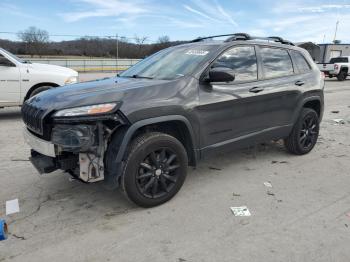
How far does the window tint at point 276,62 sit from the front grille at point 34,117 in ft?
9.78

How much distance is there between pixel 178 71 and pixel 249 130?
1.27 metres

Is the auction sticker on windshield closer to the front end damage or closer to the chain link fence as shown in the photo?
the front end damage

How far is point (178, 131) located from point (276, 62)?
79.2 inches

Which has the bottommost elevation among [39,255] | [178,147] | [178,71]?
[39,255]

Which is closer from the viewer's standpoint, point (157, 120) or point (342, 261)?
point (342, 261)

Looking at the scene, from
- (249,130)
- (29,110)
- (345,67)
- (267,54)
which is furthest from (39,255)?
(345,67)

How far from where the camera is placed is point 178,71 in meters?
4.32

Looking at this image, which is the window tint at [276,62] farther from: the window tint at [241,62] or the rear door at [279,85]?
the window tint at [241,62]

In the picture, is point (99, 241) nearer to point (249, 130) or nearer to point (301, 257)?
point (301, 257)

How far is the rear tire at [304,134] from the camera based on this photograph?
5.59 meters

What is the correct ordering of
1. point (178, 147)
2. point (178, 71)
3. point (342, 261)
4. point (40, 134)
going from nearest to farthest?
point (342, 261)
point (40, 134)
point (178, 147)
point (178, 71)

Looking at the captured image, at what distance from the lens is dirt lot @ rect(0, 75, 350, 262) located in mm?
3092

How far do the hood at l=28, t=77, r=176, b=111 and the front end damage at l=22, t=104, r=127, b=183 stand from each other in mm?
161

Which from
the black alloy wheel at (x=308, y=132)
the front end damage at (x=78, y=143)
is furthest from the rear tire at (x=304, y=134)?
the front end damage at (x=78, y=143)
